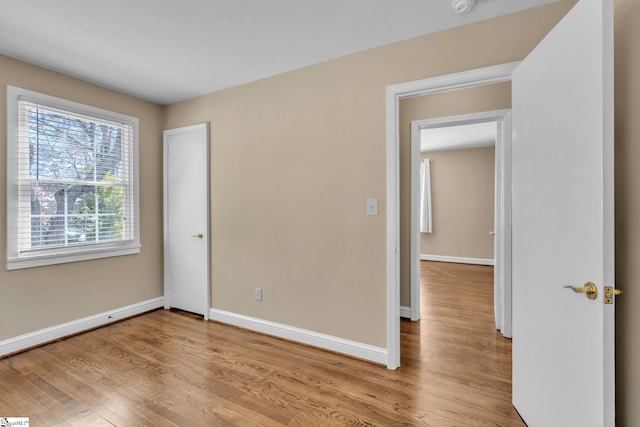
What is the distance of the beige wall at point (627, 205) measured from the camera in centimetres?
129

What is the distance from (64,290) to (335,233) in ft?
8.82

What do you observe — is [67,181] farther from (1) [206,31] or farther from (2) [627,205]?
(2) [627,205]

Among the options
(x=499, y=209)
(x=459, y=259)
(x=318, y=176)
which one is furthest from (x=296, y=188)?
(x=459, y=259)

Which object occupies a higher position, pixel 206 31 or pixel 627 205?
pixel 206 31

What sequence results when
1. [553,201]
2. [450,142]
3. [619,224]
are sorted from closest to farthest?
1. [619,224]
2. [553,201]
3. [450,142]

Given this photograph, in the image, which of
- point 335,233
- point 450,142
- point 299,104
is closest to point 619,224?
point 335,233

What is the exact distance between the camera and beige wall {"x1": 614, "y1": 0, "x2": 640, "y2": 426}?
129cm

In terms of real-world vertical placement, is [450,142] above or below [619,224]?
above

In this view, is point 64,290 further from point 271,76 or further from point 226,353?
point 271,76

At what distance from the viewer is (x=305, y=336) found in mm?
2822

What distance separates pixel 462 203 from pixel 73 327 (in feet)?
23.2

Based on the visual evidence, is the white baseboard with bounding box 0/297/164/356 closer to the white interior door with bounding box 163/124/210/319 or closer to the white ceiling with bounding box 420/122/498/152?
the white interior door with bounding box 163/124/210/319

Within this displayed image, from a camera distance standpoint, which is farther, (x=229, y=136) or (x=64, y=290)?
(x=229, y=136)

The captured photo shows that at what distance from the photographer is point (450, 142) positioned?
622 cm
